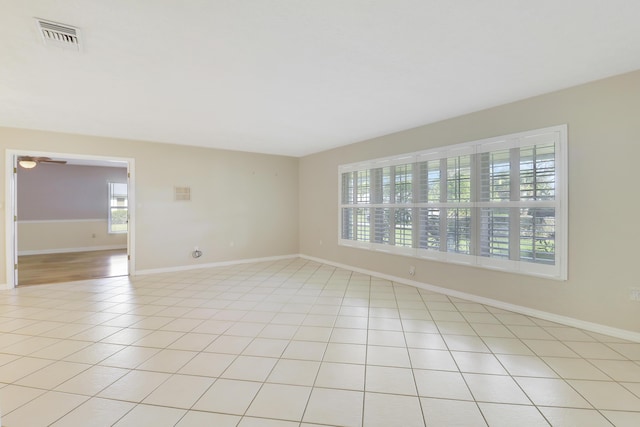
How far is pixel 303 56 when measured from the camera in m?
2.38

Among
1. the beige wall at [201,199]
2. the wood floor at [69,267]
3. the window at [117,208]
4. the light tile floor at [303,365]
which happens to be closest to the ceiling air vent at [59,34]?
the light tile floor at [303,365]

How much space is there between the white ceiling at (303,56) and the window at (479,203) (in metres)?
0.64

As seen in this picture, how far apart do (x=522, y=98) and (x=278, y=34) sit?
295 cm

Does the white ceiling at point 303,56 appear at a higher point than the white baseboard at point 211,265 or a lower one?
higher

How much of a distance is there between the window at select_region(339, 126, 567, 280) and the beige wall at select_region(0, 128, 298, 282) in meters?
2.47

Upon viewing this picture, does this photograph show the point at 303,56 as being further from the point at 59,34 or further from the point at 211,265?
the point at 211,265

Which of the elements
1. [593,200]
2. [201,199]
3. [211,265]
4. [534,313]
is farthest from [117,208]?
[593,200]

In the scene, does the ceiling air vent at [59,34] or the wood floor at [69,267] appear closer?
the ceiling air vent at [59,34]

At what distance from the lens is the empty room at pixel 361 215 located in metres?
1.87

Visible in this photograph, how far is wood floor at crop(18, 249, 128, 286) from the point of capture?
5.18 m

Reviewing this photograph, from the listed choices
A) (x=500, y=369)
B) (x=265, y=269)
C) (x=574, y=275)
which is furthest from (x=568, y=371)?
(x=265, y=269)

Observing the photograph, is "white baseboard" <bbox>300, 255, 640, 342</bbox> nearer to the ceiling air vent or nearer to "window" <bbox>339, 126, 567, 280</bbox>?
"window" <bbox>339, 126, 567, 280</bbox>

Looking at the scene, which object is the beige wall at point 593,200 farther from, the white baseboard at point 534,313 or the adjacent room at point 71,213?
the adjacent room at point 71,213

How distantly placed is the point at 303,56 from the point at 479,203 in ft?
9.29
